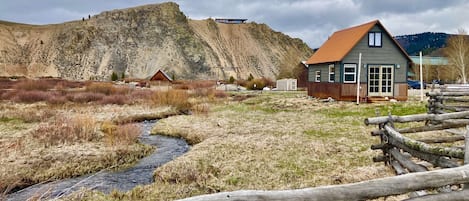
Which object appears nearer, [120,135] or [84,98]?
[120,135]

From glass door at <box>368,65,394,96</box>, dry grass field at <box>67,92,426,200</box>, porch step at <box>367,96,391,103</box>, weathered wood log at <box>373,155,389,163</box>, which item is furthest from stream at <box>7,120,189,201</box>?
glass door at <box>368,65,394,96</box>

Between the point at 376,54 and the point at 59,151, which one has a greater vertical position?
the point at 376,54

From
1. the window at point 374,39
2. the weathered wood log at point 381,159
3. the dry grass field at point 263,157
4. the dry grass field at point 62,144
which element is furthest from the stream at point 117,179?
the window at point 374,39

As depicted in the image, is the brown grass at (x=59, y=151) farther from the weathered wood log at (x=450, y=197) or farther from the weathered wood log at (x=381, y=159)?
the weathered wood log at (x=450, y=197)

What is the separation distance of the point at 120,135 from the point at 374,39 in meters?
19.4

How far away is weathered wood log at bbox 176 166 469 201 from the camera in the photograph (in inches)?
121

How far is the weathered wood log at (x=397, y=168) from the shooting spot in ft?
23.5

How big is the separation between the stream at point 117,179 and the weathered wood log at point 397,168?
5.93m

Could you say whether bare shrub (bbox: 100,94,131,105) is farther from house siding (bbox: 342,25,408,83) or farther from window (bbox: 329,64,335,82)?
house siding (bbox: 342,25,408,83)

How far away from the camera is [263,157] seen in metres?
9.99

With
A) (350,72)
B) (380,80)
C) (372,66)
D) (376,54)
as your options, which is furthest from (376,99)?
(376,54)

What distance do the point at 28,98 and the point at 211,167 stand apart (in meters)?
21.6

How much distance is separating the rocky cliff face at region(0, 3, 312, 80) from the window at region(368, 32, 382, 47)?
57.0 m

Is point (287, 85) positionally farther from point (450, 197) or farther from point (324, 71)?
point (450, 197)
